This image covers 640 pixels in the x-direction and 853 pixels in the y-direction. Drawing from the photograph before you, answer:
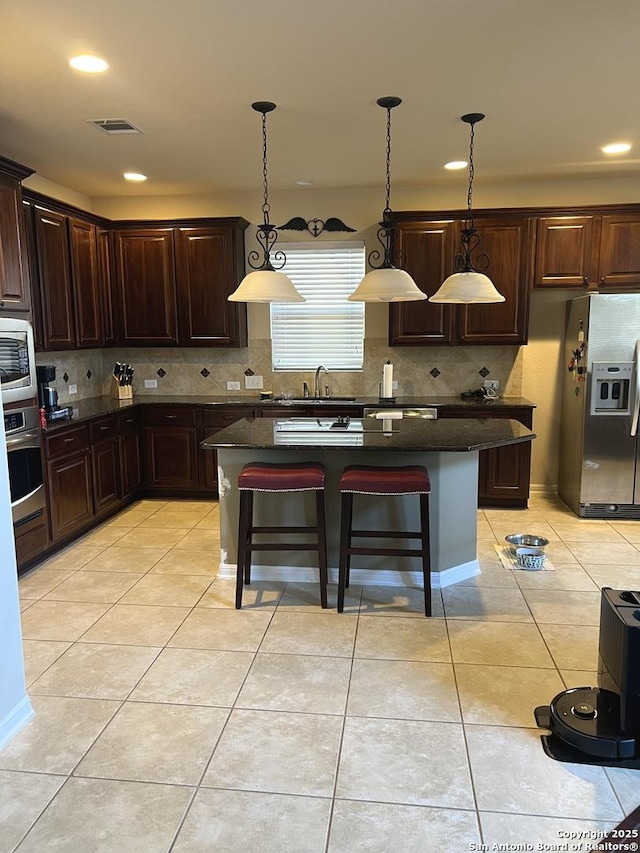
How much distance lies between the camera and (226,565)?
3762 millimetres

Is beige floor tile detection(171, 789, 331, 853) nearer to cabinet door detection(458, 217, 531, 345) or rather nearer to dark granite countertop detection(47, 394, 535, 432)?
dark granite countertop detection(47, 394, 535, 432)

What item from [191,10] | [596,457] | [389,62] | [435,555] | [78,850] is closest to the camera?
[78,850]

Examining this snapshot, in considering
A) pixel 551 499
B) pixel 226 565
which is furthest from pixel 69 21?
pixel 551 499

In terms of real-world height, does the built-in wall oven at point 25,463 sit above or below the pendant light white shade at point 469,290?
below

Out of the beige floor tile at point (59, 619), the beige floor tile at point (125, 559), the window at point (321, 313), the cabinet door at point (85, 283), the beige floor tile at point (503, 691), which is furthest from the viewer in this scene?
the window at point (321, 313)

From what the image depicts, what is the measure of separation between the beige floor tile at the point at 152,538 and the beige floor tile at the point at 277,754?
7.06 ft

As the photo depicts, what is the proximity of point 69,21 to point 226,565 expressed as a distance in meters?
2.82

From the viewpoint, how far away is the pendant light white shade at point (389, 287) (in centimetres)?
332

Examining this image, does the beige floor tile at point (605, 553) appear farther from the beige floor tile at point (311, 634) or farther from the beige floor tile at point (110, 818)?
the beige floor tile at point (110, 818)

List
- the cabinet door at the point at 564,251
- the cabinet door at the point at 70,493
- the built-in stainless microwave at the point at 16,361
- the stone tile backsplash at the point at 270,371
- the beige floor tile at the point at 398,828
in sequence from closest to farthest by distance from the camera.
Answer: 1. the beige floor tile at the point at 398,828
2. the built-in stainless microwave at the point at 16,361
3. the cabinet door at the point at 70,493
4. the cabinet door at the point at 564,251
5. the stone tile backsplash at the point at 270,371

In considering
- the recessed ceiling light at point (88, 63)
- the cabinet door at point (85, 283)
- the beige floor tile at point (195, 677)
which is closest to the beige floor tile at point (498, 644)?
the beige floor tile at point (195, 677)

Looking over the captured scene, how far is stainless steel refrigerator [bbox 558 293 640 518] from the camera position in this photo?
15.3ft

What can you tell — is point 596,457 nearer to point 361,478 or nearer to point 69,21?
point 361,478

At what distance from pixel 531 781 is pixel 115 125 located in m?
3.93
